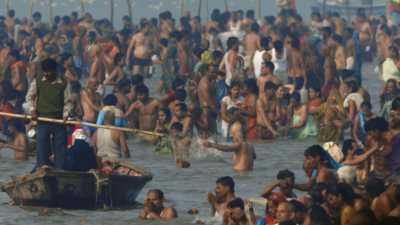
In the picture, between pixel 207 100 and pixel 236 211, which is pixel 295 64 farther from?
pixel 236 211

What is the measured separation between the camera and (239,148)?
2131cm

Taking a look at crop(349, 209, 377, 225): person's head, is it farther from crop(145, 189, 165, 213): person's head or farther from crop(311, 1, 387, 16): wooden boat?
crop(311, 1, 387, 16): wooden boat

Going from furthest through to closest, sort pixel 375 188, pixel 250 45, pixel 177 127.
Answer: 1. pixel 250 45
2. pixel 177 127
3. pixel 375 188

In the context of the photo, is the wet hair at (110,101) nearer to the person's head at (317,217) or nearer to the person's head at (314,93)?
the person's head at (314,93)

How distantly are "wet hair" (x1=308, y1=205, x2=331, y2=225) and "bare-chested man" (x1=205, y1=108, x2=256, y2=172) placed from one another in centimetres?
647

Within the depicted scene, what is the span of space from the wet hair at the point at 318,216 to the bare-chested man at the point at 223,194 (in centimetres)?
239

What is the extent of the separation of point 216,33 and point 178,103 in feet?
50.4

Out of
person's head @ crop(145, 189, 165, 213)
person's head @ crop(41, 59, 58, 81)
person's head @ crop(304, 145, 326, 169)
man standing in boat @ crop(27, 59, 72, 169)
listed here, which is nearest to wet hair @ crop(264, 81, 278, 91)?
→ man standing in boat @ crop(27, 59, 72, 169)

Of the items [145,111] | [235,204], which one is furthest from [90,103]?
[235,204]

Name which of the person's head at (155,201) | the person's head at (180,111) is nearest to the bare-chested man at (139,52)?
the person's head at (180,111)

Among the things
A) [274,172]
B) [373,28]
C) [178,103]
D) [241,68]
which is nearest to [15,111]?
[178,103]

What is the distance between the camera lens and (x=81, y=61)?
3812 centimetres

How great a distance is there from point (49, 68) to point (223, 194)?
336cm

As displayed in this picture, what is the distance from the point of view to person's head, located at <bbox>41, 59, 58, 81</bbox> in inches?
731
